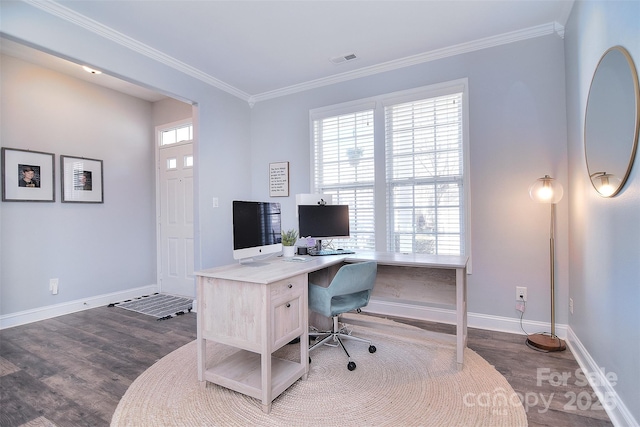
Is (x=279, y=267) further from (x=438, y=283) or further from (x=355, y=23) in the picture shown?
(x=355, y=23)

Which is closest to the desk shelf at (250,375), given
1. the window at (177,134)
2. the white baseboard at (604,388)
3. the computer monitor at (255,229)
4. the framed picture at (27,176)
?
the computer monitor at (255,229)

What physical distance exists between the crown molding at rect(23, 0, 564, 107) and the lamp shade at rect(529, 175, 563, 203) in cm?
134

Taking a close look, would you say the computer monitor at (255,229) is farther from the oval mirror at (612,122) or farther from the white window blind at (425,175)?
the oval mirror at (612,122)

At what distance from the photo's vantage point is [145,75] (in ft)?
10.1

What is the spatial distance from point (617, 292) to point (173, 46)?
3.99 metres

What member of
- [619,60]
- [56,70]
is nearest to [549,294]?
[619,60]

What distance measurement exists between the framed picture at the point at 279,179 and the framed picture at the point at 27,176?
2572 mm

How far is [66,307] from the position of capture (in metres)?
3.69

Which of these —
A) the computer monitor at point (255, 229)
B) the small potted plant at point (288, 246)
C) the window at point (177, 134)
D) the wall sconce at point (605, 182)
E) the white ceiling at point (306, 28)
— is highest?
the white ceiling at point (306, 28)

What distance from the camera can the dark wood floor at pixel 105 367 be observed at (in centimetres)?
178

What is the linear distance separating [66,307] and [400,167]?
4.27m

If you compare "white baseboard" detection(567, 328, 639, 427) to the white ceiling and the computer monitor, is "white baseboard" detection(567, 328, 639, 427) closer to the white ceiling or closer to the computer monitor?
the computer monitor

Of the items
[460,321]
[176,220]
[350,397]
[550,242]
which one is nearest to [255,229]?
[350,397]

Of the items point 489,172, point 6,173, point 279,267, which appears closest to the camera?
point 279,267
